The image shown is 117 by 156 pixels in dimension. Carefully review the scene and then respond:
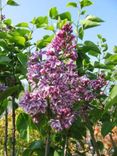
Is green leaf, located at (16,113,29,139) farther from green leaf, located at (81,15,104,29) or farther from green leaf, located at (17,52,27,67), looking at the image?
green leaf, located at (81,15,104,29)

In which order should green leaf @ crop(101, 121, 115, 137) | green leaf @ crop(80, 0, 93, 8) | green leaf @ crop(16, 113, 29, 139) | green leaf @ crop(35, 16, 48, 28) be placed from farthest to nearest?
green leaf @ crop(80, 0, 93, 8), green leaf @ crop(35, 16, 48, 28), green leaf @ crop(16, 113, 29, 139), green leaf @ crop(101, 121, 115, 137)

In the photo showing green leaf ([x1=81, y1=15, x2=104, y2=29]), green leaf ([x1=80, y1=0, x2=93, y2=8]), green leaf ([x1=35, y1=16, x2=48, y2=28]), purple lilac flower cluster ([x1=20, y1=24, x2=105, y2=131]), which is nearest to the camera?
purple lilac flower cluster ([x1=20, y1=24, x2=105, y2=131])

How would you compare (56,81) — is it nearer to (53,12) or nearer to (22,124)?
(22,124)

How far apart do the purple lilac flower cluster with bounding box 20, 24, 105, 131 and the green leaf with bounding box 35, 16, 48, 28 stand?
0.89 meters

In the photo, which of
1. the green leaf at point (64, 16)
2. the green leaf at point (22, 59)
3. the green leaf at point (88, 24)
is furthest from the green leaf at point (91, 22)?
Answer: the green leaf at point (22, 59)

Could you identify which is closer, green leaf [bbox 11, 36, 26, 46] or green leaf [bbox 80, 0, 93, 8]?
green leaf [bbox 11, 36, 26, 46]

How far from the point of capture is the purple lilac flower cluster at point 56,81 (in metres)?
2.31

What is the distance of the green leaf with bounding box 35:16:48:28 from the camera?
10.7ft

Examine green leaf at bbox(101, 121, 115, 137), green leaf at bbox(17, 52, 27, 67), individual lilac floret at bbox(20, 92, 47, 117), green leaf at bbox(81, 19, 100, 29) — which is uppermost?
green leaf at bbox(81, 19, 100, 29)

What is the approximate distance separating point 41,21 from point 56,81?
1.08 m

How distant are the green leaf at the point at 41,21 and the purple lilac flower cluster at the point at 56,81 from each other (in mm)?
890

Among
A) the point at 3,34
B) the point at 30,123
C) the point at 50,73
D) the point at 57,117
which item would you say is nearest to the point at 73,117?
the point at 57,117

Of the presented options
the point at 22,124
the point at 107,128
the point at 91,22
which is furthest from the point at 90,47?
the point at 22,124

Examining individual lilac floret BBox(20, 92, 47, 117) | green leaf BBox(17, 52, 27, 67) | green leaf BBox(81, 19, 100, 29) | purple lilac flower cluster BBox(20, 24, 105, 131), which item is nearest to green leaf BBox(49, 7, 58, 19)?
green leaf BBox(81, 19, 100, 29)
